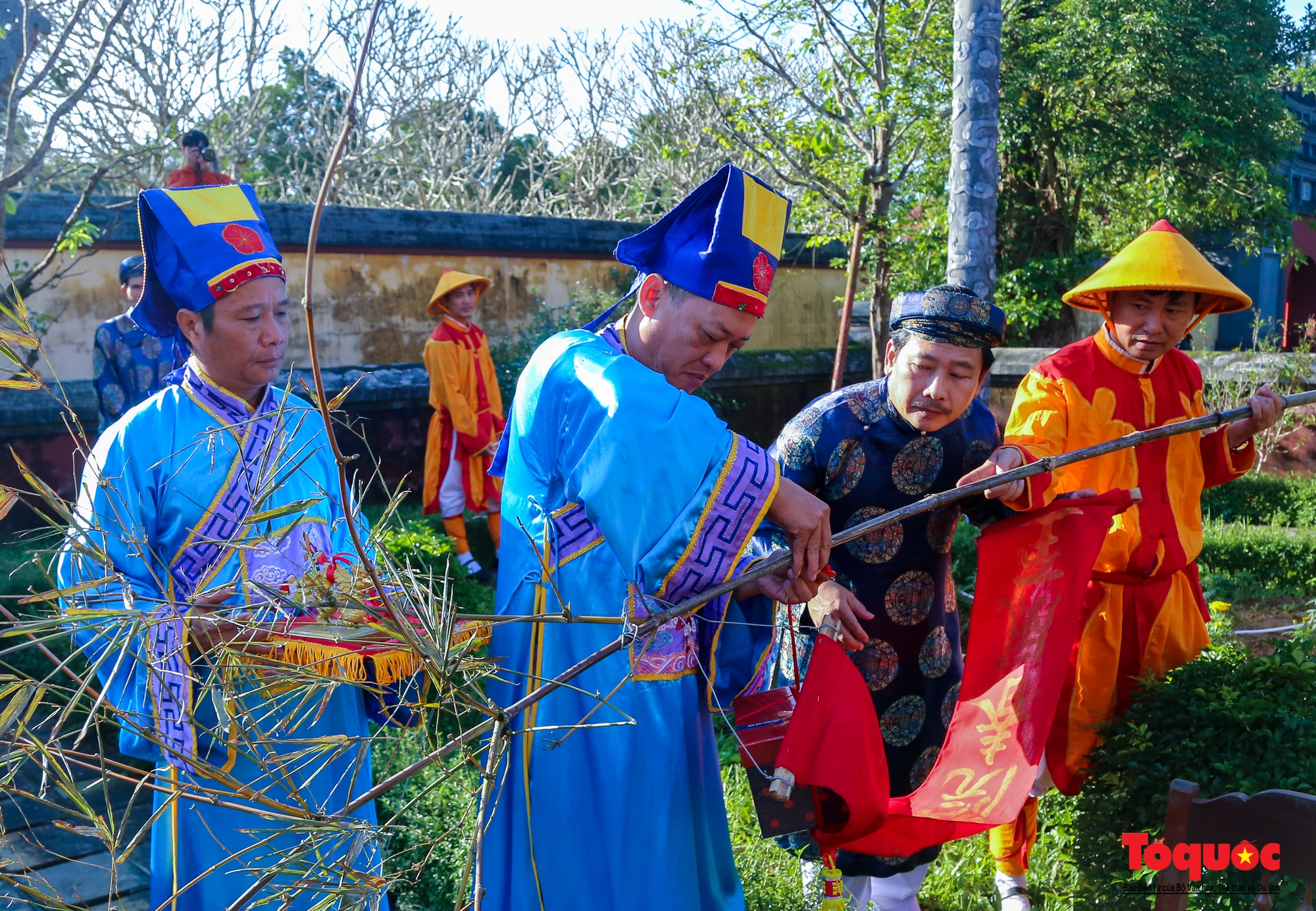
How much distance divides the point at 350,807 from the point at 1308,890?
5.12 feet

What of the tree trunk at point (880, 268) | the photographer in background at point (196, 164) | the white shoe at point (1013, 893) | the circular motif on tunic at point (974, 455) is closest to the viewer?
the circular motif on tunic at point (974, 455)

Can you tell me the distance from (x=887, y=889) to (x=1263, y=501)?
719 centimetres

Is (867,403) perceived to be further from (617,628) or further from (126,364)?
(126,364)

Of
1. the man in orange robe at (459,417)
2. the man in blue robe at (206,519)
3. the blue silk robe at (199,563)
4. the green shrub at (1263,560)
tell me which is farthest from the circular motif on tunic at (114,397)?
the green shrub at (1263,560)

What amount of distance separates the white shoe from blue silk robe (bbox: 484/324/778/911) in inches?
55.0

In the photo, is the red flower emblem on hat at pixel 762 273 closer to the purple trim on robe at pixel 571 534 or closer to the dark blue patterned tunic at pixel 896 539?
the purple trim on robe at pixel 571 534

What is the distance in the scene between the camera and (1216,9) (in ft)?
31.4

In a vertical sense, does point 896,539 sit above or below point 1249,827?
above

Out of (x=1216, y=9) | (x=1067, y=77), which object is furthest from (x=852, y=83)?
(x=1216, y=9)

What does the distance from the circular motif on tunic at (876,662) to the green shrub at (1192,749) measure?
652 millimetres

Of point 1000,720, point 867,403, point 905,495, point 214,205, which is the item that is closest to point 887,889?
point 1000,720

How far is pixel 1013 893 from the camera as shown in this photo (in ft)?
10.5

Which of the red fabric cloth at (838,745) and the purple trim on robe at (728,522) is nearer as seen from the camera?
the purple trim on robe at (728,522)

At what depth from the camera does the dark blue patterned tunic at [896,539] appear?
2766mm
